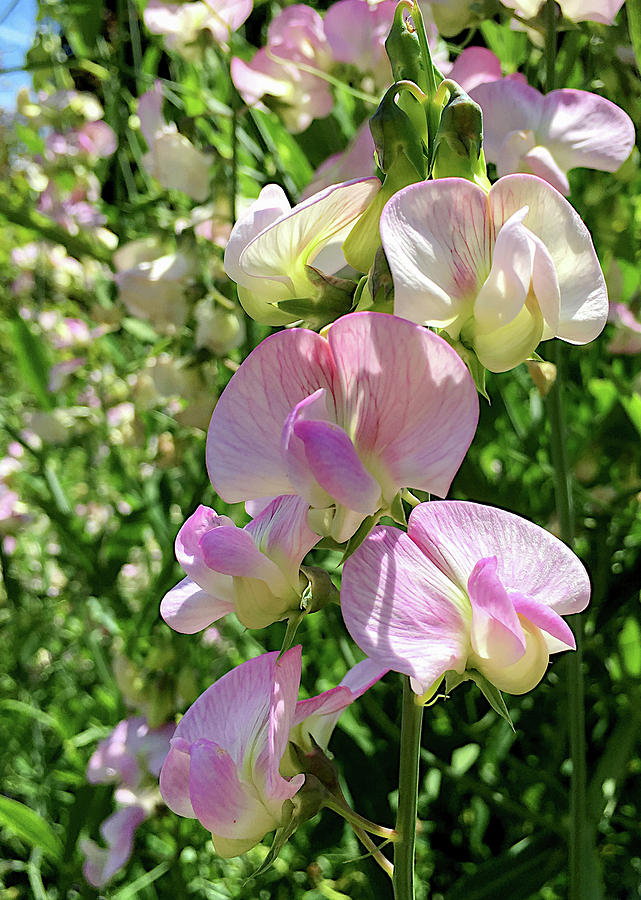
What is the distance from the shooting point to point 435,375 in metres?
0.24

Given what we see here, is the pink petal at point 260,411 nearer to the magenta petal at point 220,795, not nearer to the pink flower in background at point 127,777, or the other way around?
the magenta petal at point 220,795

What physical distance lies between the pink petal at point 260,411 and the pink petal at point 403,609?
38 millimetres

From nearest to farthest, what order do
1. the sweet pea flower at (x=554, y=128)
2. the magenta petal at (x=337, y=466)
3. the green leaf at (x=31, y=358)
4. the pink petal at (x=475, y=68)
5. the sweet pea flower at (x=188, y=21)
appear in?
the magenta petal at (x=337, y=466), the sweet pea flower at (x=554, y=128), the pink petal at (x=475, y=68), the sweet pea flower at (x=188, y=21), the green leaf at (x=31, y=358)

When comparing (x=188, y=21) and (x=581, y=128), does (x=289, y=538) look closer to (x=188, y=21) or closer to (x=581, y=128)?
(x=581, y=128)

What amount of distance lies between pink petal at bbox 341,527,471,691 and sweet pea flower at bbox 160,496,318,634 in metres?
0.04

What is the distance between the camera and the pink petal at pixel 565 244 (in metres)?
0.27

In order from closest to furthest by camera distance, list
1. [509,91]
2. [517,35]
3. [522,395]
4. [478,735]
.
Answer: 1. [509,91]
2. [478,735]
3. [517,35]
4. [522,395]

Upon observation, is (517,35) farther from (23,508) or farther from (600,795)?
(23,508)

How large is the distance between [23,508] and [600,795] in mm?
1031

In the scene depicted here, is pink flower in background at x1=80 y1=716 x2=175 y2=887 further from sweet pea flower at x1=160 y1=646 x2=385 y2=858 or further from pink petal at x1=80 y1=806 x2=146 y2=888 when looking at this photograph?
sweet pea flower at x1=160 y1=646 x2=385 y2=858

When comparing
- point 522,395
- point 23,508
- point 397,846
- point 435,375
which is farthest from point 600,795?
point 23,508

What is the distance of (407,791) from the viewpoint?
0.28 m

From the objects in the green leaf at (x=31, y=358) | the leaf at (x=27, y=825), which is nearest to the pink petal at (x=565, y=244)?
the leaf at (x=27, y=825)

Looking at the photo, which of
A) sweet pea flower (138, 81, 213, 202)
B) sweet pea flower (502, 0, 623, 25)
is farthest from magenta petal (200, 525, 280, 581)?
sweet pea flower (138, 81, 213, 202)
